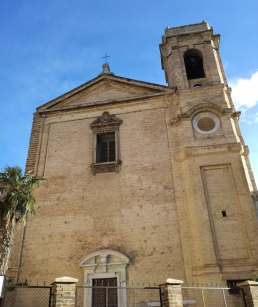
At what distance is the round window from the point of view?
1538 centimetres

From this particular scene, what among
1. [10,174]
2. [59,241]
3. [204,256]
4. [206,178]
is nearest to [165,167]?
[206,178]

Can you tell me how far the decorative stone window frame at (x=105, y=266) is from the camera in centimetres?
1254

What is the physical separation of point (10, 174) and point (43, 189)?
8.66 ft

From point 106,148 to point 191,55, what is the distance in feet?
25.6

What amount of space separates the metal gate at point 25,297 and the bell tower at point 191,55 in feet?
38.3

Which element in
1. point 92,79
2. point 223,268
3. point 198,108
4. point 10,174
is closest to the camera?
point 223,268

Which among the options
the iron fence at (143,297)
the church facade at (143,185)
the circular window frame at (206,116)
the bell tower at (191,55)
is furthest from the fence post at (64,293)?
the bell tower at (191,55)

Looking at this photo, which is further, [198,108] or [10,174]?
[198,108]

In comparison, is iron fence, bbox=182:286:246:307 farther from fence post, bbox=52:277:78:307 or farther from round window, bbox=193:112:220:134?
round window, bbox=193:112:220:134

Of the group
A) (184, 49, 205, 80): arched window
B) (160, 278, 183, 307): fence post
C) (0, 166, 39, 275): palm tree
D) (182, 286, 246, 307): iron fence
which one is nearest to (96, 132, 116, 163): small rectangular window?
(0, 166, 39, 275): palm tree

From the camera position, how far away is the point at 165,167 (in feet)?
48.7

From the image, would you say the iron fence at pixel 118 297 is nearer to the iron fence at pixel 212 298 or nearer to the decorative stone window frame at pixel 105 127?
the iron fence at pixel 212 298

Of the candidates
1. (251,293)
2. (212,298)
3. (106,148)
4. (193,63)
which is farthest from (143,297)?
(193,63)

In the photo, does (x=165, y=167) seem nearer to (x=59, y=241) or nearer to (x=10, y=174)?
(x=59, y=241)
